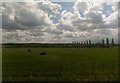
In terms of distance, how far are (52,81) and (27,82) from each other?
2.06 m

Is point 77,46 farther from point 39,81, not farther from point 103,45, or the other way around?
point 39,81

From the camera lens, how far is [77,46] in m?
162

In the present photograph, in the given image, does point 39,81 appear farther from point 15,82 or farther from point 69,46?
point 69,46

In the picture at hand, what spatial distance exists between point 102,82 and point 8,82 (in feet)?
25.3

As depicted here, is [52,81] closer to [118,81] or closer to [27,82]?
[27,82]

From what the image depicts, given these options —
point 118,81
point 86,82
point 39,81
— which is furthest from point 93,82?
point 39,81

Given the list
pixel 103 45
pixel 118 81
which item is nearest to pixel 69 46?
pixel 103 45

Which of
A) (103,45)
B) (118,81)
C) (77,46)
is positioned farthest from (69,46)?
(118,81)

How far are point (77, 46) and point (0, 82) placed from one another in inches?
5570

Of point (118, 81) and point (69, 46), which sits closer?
point (118, 81)

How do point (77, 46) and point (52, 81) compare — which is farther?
point (77, 46)

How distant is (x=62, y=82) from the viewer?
72.7 ft

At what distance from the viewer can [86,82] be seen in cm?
2186

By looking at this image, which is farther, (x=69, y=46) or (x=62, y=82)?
(x=69, y=46)
